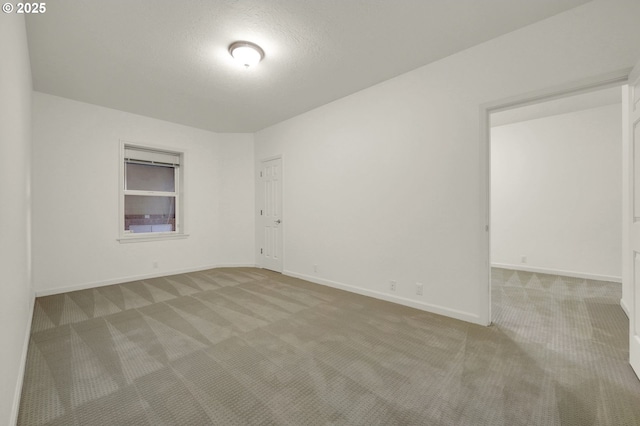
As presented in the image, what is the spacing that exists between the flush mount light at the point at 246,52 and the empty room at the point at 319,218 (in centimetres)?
2

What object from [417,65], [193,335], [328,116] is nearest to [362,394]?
[193,335]

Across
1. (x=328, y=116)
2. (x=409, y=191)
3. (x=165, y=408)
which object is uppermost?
(x=328, y=116)

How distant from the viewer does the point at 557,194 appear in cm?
483

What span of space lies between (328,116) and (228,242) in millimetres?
3299

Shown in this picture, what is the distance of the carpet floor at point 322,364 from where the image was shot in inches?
59.8

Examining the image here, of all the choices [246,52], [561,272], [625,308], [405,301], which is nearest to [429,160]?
[405,301]

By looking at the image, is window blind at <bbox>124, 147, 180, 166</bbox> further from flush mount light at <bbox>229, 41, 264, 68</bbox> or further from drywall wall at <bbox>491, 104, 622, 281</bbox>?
drywall wall at <bbox>491, 104, 622, 281</bbox>

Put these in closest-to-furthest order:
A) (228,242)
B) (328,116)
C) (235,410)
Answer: (235,410) < (328,116) < (228,242)

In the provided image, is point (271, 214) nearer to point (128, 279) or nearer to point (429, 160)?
point (128, 279)

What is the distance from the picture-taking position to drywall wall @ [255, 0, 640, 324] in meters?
2.24

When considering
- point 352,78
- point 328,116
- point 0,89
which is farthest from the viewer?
point 328,116

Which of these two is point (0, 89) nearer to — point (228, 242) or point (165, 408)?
point (165, 408)

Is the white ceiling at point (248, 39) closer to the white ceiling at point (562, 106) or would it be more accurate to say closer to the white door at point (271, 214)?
the white door at point (271, 214)

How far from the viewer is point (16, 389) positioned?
1570 mm
